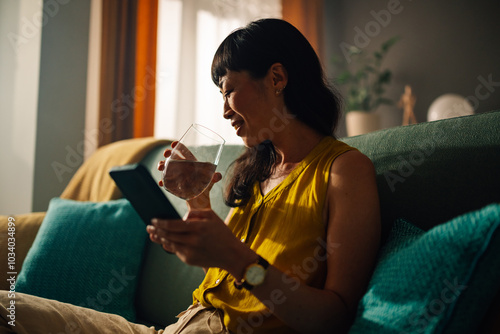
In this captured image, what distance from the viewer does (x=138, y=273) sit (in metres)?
1.61

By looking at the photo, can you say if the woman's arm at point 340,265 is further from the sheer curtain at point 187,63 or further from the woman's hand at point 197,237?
the sheer curtain at point 187,63

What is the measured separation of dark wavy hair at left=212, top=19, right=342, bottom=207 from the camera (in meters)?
1.12

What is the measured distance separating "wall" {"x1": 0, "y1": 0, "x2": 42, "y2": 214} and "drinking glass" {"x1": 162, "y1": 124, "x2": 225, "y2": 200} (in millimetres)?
2031

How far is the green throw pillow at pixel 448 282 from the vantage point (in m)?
0.66

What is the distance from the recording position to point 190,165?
0.84 metres

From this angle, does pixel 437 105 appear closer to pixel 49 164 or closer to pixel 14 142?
pixel 49 164

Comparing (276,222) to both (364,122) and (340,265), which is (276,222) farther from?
(364,122)

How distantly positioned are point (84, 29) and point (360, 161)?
2.40 m

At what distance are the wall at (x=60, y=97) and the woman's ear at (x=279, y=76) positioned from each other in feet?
6.43

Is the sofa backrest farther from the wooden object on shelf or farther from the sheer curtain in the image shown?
the wooden object on shelf

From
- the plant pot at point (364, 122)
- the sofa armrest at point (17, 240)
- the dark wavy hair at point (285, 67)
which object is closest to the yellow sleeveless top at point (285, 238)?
the dark wavy hair at point (285, 67)

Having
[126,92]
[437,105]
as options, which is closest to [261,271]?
[126,92]

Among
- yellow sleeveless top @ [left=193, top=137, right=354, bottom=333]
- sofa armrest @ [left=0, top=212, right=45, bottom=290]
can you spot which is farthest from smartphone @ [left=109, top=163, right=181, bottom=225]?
sofa armrest @ [left=0, top=212, right=45, bottom=290]

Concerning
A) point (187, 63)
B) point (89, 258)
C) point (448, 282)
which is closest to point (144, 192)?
point (448, 282)
